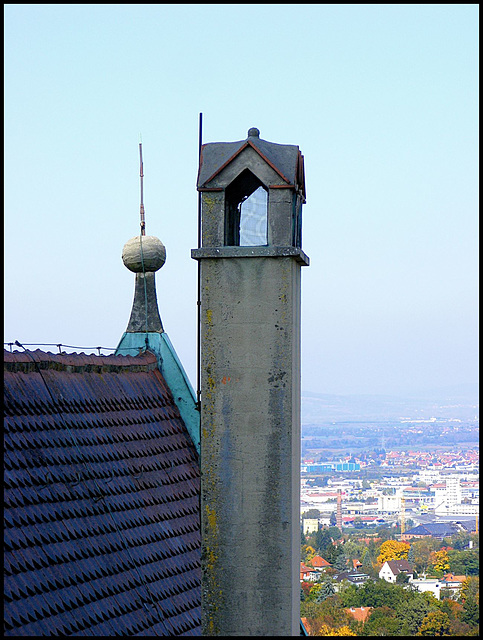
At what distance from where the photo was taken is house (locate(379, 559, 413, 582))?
41.5 m

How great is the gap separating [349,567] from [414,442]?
44.9 m

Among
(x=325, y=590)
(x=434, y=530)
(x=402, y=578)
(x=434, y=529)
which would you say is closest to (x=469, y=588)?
(x=325, y=590)

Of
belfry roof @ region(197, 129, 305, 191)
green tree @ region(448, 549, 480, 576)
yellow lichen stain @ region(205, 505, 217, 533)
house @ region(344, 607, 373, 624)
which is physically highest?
belfry roof @ region(197, 129, 305, 191)

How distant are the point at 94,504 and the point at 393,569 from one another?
35.5 meters

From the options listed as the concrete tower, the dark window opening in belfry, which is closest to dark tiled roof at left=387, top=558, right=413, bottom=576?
the concrete tower

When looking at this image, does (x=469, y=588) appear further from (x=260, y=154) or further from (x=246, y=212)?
(x=260, y=154)

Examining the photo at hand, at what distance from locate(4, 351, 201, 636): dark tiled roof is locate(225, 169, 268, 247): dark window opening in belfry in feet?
8.03

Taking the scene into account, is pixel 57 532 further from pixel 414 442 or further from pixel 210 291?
pixel 414 442

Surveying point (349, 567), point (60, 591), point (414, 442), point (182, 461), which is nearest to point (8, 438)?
point (60, 591)

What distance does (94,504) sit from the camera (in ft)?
30.8

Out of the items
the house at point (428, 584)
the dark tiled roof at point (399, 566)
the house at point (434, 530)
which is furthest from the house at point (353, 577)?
the house at point (434, 530)

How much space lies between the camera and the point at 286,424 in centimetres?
848

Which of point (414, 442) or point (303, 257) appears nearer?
point (303, 257)

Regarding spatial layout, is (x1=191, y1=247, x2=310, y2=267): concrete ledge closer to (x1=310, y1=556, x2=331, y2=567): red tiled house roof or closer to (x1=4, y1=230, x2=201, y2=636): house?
(x1=4, y1=230, x2=201, y2=636): house
